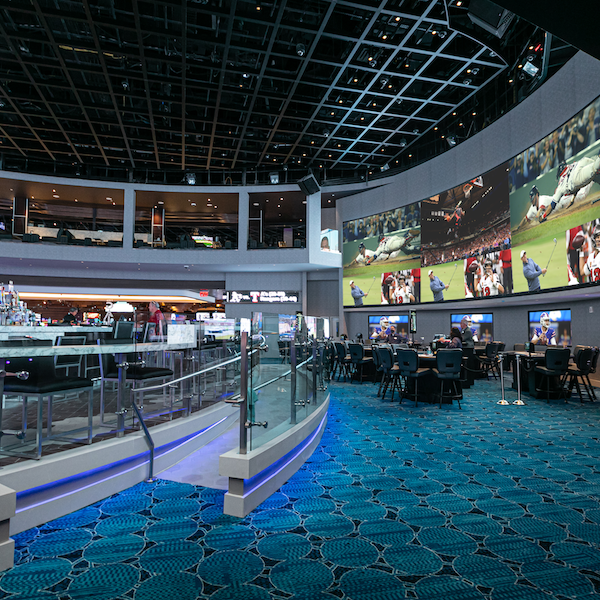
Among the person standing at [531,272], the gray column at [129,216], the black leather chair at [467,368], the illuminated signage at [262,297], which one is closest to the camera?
the black leather chair at [467,368]

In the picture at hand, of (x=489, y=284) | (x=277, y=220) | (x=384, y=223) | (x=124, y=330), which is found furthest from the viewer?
(x=277, y=220)

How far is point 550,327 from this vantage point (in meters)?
10.5

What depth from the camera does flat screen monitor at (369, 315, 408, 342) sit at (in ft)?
54.2

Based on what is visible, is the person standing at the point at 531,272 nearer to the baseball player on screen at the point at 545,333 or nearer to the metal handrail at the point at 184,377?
the baseball player on screen at the point at 545,333

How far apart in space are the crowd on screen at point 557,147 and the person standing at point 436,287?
405 centimetres


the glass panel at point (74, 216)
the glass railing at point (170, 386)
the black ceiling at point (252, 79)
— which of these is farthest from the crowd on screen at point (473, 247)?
the glass panel at point (74, 216)

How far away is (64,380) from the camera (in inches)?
110

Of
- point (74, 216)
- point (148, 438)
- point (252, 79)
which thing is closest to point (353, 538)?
point (148, 438)

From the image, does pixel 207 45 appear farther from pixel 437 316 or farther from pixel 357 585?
pixel 357 585

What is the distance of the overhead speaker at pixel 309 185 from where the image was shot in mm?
15914

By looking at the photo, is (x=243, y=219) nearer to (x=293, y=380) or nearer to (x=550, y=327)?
(x=550, y=327)

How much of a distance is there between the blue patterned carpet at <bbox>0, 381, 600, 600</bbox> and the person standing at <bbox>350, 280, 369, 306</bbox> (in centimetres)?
1364

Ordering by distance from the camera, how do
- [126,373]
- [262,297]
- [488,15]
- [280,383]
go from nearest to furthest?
[126,373], [280,383], [488,15], [262,297]

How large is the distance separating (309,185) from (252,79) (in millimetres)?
5011
